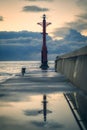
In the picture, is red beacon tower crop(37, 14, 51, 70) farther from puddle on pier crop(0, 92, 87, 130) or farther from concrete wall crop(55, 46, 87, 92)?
puddle on pier crop(0, 92, 87, 130)

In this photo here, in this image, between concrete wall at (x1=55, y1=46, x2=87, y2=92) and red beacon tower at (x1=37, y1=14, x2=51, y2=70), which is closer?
concrete wall at (x1=55, y1=46, x2=87, y2=92)

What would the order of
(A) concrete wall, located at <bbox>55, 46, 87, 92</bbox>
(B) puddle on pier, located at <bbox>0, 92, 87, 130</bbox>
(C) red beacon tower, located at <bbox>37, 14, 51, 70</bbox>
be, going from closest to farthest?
(B) puddle on pier, located at <bbox>0, 92, 87, 130</bbox> < (A) concrete wall, located at <bbox>55, 46, 87, 92</bbox> < (C) red beacon tower, located at <bbox>37, 14, 51, 70</bbox>

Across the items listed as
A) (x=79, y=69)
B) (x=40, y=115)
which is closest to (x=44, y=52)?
(x=79, y=69)

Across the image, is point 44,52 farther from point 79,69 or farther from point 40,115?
point 40,115

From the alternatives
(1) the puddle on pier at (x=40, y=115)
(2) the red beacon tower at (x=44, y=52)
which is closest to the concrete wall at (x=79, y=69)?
(1) the puddle on pier at (x=40, y=115)

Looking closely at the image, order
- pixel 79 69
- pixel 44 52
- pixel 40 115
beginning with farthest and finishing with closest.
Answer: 1. pixel 44 52
2. pixel 79 69
3. pixel 40 115

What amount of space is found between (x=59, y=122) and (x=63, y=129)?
0.72 metres

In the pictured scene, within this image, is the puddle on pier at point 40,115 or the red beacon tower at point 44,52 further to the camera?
the red beacon tower at point 44,52

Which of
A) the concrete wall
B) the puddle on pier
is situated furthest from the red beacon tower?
the puddle on pier

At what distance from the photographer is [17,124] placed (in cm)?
677

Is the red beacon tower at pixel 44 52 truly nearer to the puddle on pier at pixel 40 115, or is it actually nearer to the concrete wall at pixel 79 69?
the concrete wall at pixel 79 69

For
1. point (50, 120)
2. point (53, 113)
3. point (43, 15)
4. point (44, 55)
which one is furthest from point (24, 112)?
point (43, 15)

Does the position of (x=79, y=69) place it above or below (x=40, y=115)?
above

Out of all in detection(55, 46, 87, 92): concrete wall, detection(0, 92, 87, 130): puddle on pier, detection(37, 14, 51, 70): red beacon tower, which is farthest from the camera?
detection(37, 14, 51, 70): red beacon tower
